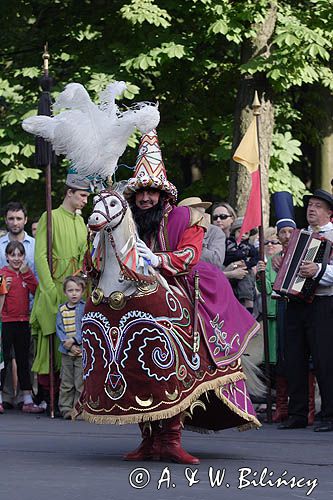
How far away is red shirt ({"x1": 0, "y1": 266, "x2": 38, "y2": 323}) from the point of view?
1445cm

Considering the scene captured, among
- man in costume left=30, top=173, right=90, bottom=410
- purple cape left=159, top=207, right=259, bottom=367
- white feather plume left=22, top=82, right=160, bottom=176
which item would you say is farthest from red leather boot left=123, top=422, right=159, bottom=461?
man in costume left=30, top=173, right=90, bottom=410

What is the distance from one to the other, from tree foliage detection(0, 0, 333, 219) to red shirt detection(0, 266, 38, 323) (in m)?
5.57

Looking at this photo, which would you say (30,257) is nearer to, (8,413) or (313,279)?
(8,413)

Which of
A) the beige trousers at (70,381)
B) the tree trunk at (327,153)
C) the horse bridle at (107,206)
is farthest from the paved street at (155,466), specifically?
the tree trunk at (327,153)

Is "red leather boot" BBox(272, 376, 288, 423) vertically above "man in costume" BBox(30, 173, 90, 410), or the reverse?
"man in costume" BBox(30, 173, 90, 410)

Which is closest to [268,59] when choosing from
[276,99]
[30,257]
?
[276,99]

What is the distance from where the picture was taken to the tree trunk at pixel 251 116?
1958 centimetres

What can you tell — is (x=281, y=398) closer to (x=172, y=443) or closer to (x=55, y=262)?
(x=55, y=262)

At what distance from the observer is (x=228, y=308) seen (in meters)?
9.98

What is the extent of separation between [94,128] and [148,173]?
0.47 meters

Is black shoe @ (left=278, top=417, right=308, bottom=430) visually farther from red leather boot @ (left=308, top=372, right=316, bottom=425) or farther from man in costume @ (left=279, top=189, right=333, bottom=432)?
red leather boot @ (left=308, top=372, right=316, bottom=425)

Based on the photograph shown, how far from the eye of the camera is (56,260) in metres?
13.9

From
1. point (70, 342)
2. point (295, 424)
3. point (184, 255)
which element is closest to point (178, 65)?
point (70, 342)

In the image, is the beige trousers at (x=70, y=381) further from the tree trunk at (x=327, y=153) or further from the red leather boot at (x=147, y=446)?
the tree trunk at (x=327, y=153)
